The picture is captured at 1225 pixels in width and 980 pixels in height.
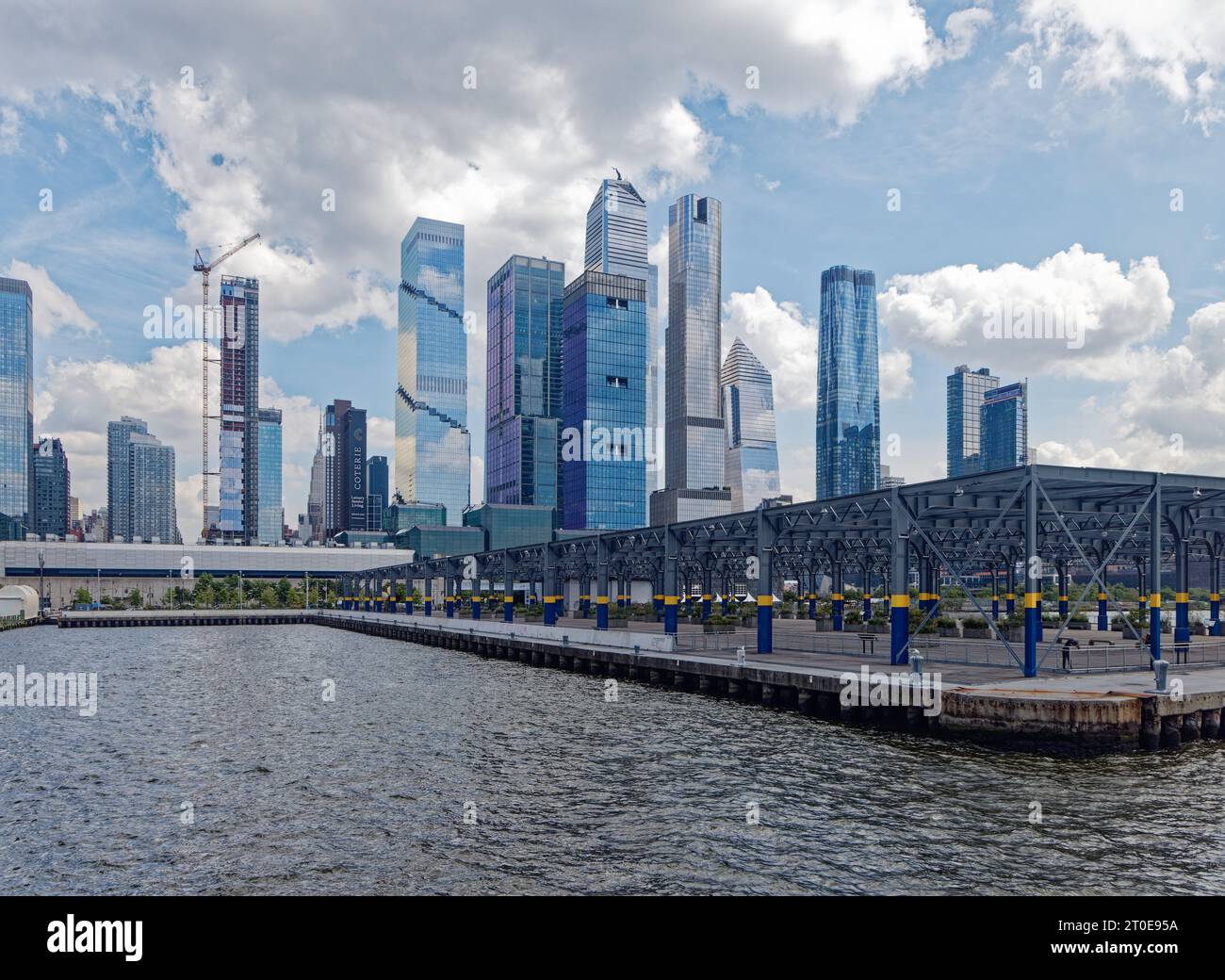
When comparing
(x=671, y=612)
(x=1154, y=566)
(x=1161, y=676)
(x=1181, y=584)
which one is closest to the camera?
(x=1161, y=676)

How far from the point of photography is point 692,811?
2412 cm

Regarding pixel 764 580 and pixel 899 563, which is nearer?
pixel 899 563

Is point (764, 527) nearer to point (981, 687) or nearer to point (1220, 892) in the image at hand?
point (981, 687)

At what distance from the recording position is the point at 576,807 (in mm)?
24812

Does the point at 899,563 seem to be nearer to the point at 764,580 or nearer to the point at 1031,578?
the point at 1031,578

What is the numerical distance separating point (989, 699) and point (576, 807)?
55.6 ft

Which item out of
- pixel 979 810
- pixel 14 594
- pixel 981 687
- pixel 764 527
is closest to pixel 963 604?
pixel 764 527

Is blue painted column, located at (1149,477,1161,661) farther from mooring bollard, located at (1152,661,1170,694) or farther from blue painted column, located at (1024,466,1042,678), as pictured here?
mooring bollard, located at (1152,661,1170,694)

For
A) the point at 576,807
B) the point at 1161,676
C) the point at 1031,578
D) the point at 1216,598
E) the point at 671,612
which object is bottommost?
the point at 576,807

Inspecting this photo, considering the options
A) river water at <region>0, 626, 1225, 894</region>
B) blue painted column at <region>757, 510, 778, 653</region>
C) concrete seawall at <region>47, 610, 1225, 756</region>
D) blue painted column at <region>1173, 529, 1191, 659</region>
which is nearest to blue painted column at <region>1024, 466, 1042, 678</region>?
concrete seawall at <region>47, 610, 1225, 756</region>

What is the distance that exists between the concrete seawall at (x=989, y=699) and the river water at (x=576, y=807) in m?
1.26

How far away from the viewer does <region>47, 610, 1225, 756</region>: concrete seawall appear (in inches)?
1213

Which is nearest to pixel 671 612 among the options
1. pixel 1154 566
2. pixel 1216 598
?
pixel 1154 566

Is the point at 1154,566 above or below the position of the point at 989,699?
above
